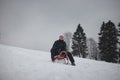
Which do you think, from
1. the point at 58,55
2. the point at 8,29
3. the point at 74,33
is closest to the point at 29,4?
the point at 8,29

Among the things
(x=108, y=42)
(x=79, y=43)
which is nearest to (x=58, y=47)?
(x=108, y=42)

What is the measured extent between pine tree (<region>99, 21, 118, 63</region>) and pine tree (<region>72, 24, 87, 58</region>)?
4.57 meters

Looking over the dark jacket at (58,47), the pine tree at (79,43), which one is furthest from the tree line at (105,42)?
the dark jacket at (58,47)

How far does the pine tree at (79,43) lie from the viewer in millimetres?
28023

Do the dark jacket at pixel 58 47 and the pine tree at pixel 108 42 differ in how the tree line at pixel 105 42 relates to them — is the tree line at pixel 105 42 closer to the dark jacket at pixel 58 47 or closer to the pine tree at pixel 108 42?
the pine tree at pixel 108 42

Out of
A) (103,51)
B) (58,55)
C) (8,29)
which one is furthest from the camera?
(103,51)

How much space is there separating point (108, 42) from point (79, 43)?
7.27m

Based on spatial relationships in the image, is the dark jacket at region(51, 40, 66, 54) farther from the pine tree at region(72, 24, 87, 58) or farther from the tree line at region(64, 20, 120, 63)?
the pine tree at region(72, 24, 87, 58)

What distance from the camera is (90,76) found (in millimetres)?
5164

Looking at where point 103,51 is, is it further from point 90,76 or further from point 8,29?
point 90,76

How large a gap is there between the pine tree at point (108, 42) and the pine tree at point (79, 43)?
15.0ft

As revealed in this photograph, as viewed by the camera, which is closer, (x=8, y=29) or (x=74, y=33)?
(x=8, y=29)

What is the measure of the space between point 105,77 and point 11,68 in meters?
3.42

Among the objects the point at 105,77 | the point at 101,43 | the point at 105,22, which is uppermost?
the point at 105,22
